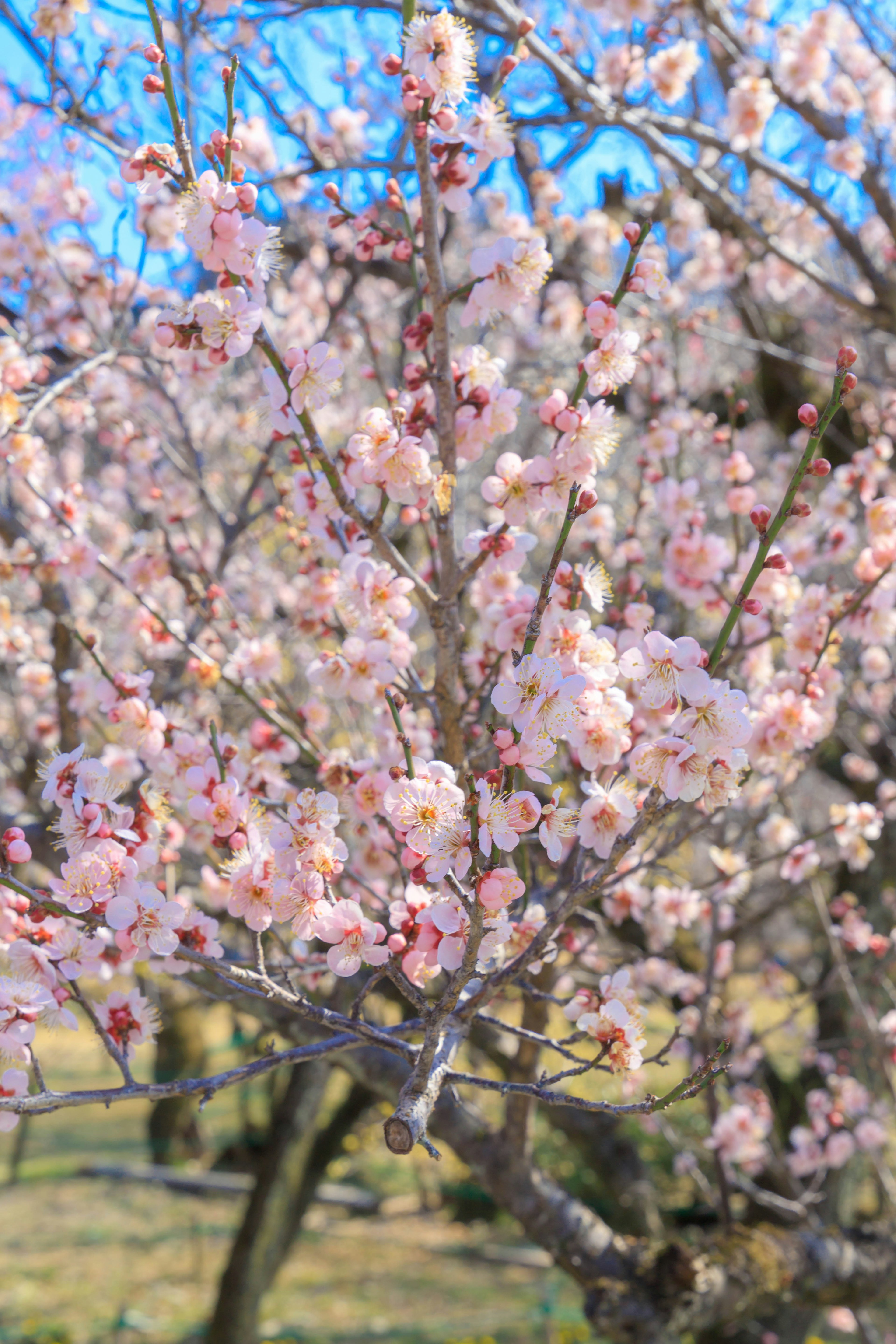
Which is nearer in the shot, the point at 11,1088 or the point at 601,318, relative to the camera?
the point at 11,1088

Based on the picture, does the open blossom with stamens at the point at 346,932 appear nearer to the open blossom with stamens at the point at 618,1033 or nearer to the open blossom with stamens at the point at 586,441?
the open blossom with stamens at the point at 618,1033

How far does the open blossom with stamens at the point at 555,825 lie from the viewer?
Answer: 3.97 feet

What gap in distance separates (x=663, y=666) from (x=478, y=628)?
50.3 inches

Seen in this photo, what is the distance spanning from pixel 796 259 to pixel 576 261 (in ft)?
4.61

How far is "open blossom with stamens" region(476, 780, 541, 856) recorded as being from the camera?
43.5 inches

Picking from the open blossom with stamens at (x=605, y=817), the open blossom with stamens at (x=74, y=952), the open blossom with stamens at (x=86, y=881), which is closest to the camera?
the open blossom with stamens at (x=86, y=881)

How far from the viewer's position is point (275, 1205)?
4.49 metres

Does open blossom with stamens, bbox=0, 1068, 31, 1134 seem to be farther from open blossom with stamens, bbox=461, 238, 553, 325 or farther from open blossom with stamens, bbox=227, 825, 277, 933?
open blossom with stamens, bbox=461, 238, 553, 325

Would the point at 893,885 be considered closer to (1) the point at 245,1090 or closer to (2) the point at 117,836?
(2) the point at 117,836

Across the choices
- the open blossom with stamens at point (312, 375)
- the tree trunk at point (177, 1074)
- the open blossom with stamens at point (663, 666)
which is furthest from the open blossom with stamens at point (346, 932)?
the tree trunk at point (177, 1074)

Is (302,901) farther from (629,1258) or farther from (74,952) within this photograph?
(629,1258)

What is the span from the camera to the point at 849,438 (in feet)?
18.1

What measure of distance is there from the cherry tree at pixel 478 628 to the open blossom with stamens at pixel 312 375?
0.01m

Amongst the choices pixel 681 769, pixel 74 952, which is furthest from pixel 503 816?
pixel 74 952
